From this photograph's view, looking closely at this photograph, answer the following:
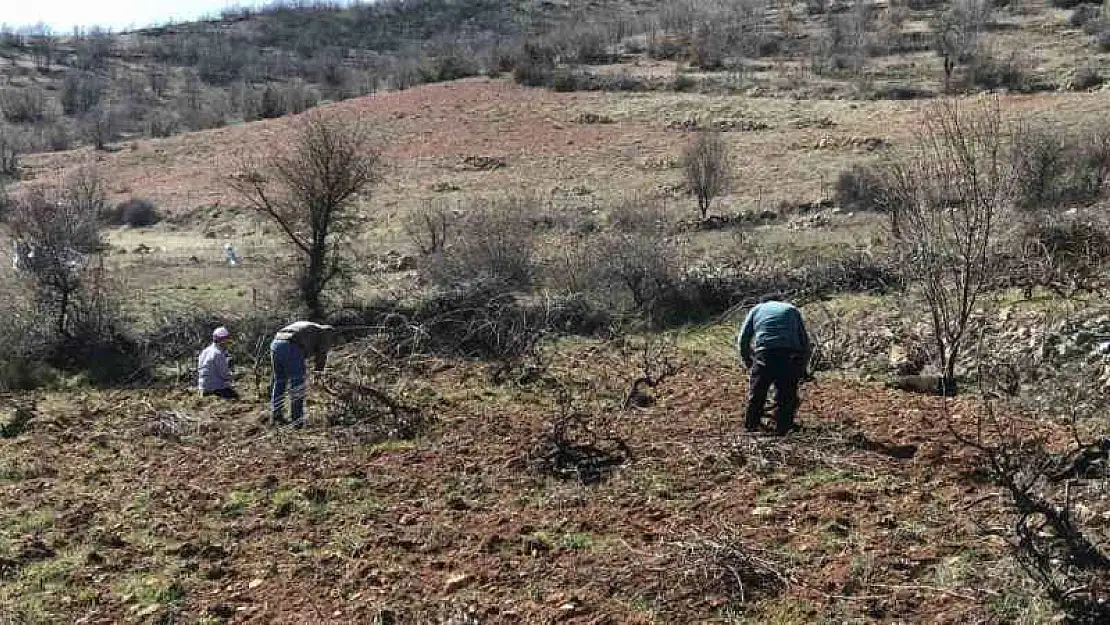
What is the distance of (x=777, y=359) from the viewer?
7.46 m

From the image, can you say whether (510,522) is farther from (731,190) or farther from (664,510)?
Answer: (731,190)

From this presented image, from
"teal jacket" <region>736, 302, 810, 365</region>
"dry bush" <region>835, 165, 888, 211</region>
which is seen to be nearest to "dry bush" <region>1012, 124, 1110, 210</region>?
"dry bush" <region>835, 165, 888, 211</region>

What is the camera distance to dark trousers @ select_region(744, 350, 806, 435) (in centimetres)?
746

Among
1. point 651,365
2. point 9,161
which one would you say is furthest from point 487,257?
point 9,161

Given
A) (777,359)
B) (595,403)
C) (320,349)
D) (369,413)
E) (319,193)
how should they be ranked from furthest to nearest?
(319,193), (320,349), (595,403), (369,413), (777,359)

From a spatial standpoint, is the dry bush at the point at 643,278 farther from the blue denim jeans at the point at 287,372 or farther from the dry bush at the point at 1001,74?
the dry bush at the point at 1001,74

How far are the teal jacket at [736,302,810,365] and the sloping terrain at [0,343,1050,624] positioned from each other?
29.8 inches

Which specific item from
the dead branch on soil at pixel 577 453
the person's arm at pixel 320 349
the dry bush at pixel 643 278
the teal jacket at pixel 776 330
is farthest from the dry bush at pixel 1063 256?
the person's arm at pixel 320 349

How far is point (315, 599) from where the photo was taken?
5.59 meters

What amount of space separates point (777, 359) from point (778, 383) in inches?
9.0

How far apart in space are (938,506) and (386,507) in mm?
4027

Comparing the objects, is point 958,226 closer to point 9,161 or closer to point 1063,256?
point 1063,256

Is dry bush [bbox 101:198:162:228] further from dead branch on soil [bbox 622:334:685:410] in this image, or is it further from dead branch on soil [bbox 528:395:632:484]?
dead branch on soil [bbox 528:395:632:484]

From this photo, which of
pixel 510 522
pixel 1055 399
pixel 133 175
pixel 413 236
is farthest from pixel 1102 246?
pixel 133 175
